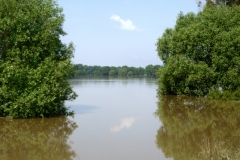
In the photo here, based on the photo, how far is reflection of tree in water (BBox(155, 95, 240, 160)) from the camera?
11.3m

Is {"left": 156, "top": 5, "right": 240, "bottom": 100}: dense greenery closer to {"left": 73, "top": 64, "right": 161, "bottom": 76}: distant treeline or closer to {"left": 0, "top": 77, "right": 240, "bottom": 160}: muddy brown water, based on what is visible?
{"left": 0, "top": 77, "right": 240, "bottom": 160}: muddy brown water

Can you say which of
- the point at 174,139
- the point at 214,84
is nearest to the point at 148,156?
the point at 174,139

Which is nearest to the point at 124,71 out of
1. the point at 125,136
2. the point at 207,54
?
the point at 207,54

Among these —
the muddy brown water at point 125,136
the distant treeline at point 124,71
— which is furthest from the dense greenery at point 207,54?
the distant treeline at point 124,71

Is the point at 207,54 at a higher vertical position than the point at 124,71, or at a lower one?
higher

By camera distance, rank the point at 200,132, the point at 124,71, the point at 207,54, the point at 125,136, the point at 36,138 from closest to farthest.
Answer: the point at 36,138 → the point at 125,136 → the point at 200,132 → the point at 207,54 → the point at 124,71

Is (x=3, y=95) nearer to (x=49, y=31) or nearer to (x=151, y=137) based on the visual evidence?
(x=49, y=31)

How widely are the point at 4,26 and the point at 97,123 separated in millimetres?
7401

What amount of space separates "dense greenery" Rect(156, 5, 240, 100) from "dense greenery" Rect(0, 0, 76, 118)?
15652mm

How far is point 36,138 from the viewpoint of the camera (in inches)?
563

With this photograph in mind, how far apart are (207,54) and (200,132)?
18.3m

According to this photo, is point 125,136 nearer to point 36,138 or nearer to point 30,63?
point 36,138

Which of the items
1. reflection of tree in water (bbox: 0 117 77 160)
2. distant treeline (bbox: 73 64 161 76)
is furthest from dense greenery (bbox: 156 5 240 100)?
distant treeline (bbox: 73 64 161 76)

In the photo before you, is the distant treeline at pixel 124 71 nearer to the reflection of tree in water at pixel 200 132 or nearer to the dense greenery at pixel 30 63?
the reflection of tree in water at pixel 200 132
